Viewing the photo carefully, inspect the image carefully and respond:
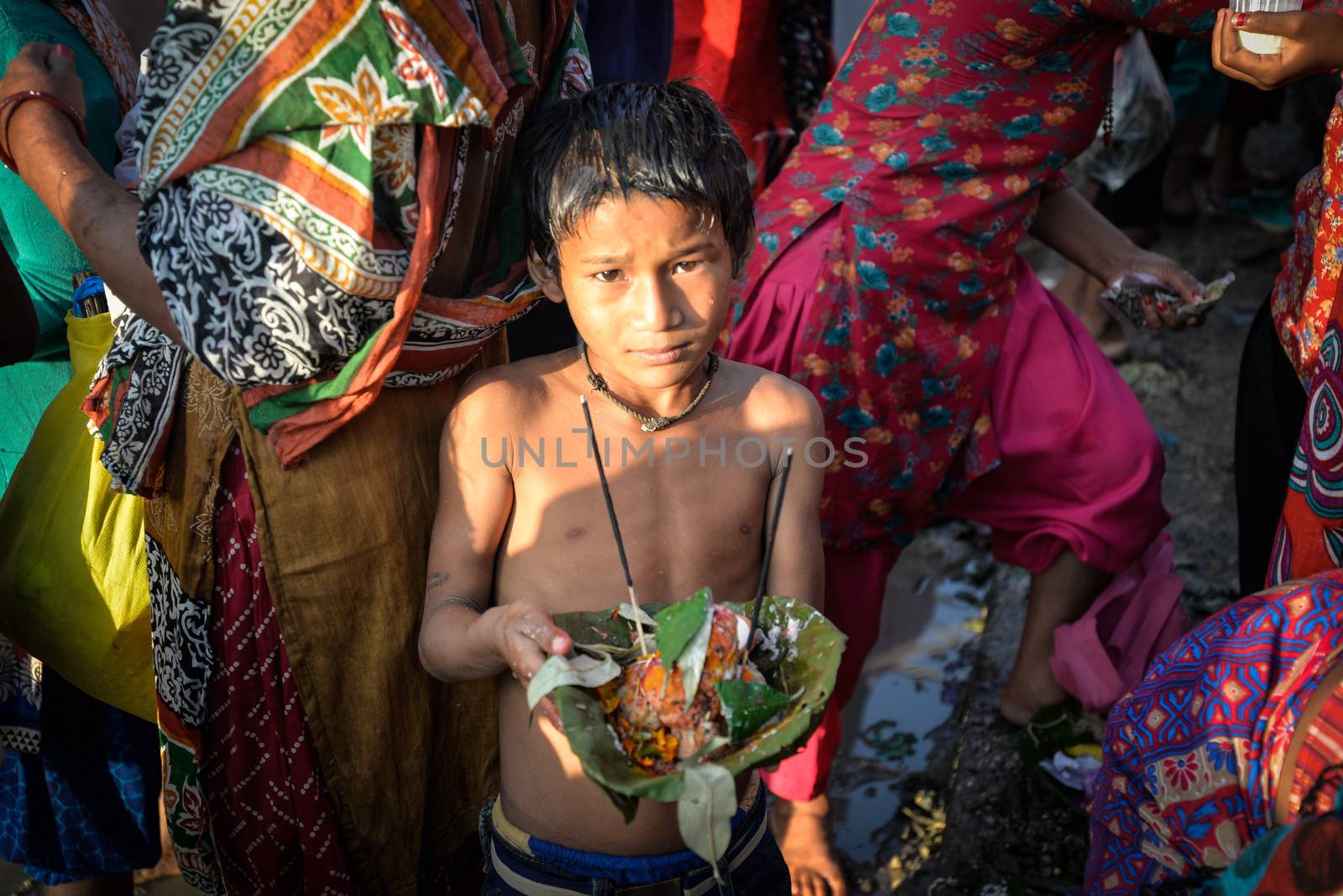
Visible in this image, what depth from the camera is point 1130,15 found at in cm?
223

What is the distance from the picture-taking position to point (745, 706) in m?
1.35

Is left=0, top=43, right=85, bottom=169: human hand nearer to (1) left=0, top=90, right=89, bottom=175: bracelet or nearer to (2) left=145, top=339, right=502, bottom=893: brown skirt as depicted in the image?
(1) left=0, top=90, right=89, bottom=175: bracelet

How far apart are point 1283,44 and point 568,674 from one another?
1620 mm

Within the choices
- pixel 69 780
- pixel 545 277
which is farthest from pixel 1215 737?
pixel 69 780

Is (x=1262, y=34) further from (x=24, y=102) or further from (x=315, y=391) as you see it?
(x=24, y=102)

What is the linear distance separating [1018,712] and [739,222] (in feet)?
5.78

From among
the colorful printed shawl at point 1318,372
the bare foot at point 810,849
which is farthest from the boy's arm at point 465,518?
the colorful printed shawl at point 1318,372

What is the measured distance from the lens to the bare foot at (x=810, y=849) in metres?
2.53

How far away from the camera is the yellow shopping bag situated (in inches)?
79.7

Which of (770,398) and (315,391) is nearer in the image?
(315,391)

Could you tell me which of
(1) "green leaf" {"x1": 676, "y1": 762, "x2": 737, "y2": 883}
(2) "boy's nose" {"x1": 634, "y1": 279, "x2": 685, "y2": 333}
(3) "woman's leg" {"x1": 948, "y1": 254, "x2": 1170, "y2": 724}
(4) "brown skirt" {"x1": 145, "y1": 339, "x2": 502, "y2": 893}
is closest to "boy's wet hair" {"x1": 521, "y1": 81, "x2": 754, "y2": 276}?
(2) "boy's nose" {"x1": 634, "y1": 279, "x2": 685, "y2": 333}

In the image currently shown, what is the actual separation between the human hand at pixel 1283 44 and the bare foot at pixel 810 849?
1.66 meters

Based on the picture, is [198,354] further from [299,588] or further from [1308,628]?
[1308,628]

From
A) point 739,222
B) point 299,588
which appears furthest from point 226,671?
point 739,222
